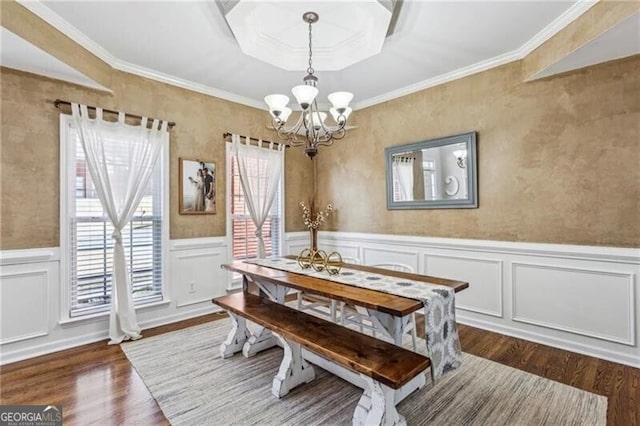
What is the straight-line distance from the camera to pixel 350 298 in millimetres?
1880

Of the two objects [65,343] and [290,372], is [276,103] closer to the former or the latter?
[290,372]

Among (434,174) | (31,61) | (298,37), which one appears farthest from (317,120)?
(31,61)

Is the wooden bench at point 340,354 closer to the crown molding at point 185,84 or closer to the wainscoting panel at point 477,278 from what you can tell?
the wainscoting panel at point 477,278

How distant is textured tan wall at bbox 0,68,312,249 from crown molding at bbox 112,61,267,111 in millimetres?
56

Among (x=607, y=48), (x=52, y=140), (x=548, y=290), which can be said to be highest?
(x=607, y=48)

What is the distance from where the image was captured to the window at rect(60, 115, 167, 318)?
292 cm

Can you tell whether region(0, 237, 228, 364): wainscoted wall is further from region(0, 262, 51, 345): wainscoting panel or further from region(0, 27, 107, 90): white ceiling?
region(0, 27, 107, 90): white ceiling

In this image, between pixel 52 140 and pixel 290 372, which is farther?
pixel 52 140

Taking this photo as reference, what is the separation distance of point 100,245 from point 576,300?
15.2 ft

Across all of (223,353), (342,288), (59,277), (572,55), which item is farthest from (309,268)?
(572,55)

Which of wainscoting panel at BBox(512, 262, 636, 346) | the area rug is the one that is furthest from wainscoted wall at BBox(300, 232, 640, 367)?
the area rug

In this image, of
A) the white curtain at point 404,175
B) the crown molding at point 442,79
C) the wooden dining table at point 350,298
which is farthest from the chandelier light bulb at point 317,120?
the crown molding at point 442,79

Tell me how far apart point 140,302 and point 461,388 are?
326cm

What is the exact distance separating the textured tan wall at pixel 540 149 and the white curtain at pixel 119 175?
300 cm
